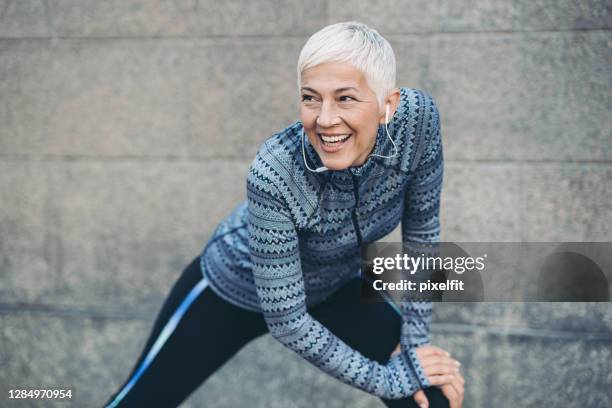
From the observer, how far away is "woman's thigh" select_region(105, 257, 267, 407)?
7.34 feet

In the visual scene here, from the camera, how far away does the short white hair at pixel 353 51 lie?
1684 mm

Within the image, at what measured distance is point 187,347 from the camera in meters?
2.26

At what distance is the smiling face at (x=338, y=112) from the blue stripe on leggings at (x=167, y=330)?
0.79 metres

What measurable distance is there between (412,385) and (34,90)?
2.77 metres

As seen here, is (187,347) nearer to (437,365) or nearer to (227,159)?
(437,365)

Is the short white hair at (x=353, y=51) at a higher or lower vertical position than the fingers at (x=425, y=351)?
higher

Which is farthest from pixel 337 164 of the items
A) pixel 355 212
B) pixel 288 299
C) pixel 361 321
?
pixel 361 321

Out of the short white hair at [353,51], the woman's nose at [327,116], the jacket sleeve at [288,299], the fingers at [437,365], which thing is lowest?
the fingers at [437,365]

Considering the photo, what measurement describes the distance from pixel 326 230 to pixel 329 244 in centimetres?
7

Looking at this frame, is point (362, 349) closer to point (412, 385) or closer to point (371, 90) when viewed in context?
point (412, 385)

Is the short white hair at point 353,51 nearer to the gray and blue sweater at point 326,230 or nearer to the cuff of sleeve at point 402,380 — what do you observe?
the gray and blue sweater at point 326,230

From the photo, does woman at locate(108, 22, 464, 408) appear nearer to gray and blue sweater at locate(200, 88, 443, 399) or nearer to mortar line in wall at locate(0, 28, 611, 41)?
gray and blue sweater at locate(200, 88, 443, 399)

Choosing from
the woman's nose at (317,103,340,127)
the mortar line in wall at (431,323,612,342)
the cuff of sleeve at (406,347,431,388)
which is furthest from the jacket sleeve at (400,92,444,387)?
the mortar line in wall at (431,323,612,342)

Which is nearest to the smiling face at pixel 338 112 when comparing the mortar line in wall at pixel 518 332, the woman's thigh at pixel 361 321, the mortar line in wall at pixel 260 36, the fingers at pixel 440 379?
the woman's thigh at pixel 361 321
